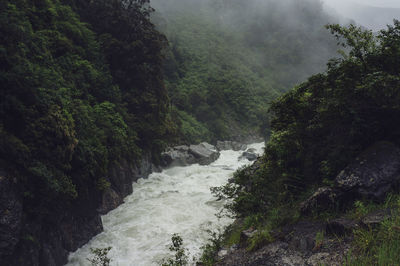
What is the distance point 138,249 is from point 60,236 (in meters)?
3.03

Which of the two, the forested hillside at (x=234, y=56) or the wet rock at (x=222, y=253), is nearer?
the wet rock at (x=222, y=253)

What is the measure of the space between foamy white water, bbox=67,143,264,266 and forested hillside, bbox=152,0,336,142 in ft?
46.7

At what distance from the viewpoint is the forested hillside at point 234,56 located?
1748 inches

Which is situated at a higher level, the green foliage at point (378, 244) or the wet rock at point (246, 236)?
the green foliage at point (378, 244)

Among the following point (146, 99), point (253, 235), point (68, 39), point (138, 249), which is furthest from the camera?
point (146, 99)

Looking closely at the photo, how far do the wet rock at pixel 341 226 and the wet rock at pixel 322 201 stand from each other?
2.16 ft

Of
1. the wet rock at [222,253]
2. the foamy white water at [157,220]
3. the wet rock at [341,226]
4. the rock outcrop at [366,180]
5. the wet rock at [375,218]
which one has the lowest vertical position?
the foamy white water at [157,220]

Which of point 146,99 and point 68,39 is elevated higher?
point 68,39

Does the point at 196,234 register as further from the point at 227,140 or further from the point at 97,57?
the point at 227,140

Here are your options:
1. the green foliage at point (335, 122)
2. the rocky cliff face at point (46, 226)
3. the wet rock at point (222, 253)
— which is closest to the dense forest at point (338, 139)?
the green foliage at point (335, 122)

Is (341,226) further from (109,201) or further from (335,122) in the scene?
(109,201)

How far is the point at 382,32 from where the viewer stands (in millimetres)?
6742

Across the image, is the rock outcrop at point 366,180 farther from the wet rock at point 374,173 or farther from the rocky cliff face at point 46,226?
the rocky cliff face at point 46,226

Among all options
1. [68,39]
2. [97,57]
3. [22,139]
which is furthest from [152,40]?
[22,139]
